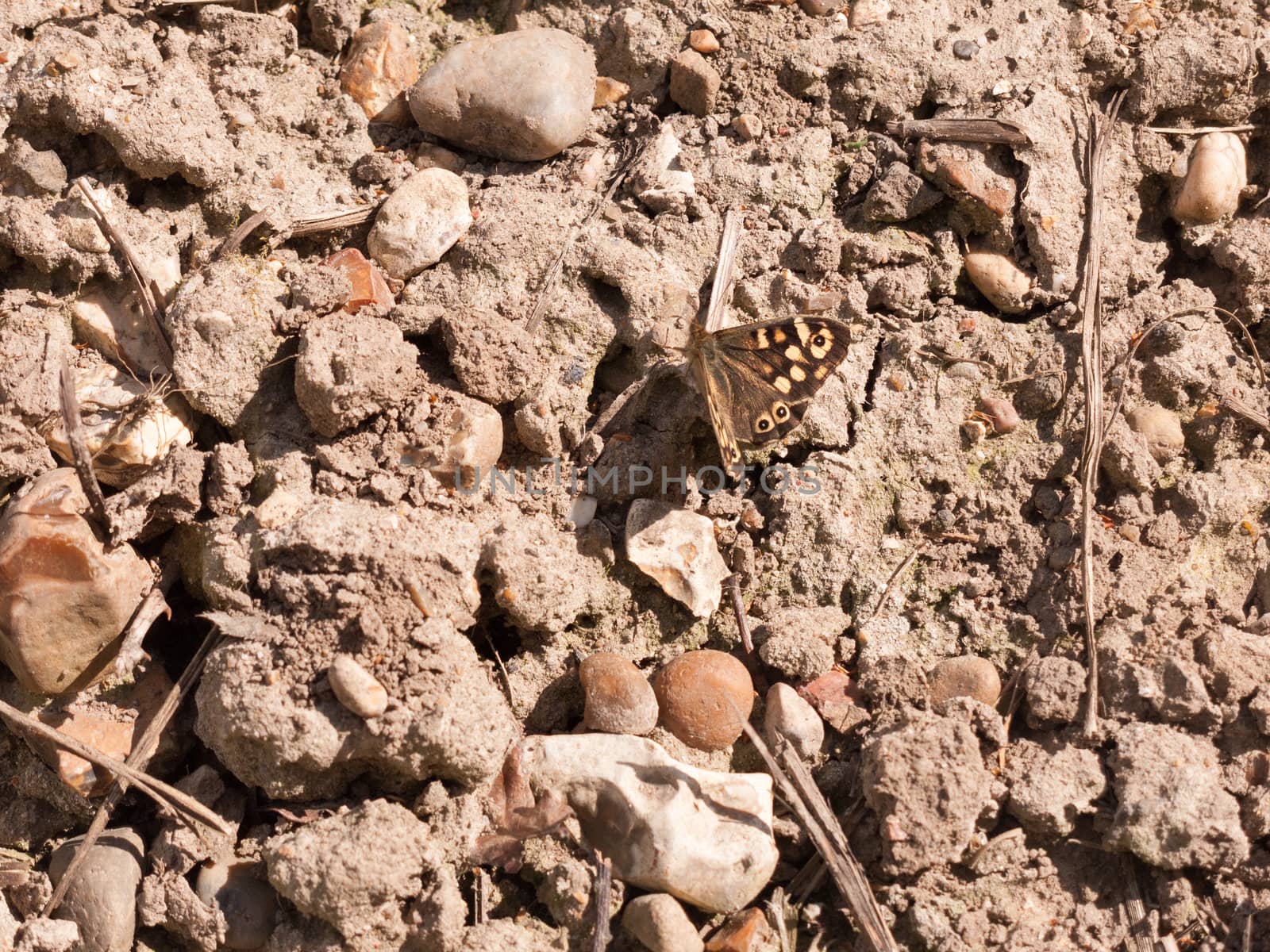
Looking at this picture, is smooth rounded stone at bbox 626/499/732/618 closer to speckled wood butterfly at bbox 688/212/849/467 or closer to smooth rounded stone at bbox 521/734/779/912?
speckled wood butterfly at bbox 688/212/849/467

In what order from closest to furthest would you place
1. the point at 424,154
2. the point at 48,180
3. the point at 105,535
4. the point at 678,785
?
the point at 678,785, the point at 105,535, the point at 48,180, the point at 424,154

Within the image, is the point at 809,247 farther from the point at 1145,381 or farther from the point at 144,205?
the point at 144,205

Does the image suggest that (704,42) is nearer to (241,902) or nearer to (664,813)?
(664,813)

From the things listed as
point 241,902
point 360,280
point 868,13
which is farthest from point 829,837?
point 868,13

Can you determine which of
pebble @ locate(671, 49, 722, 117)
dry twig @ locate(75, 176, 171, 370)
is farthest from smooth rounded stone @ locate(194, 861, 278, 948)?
pebble @ locate(671, 49, 722, 117)

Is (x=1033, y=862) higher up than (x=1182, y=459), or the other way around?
(x=1182, y=459)

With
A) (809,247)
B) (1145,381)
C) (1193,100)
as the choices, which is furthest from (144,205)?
(1193,100)
